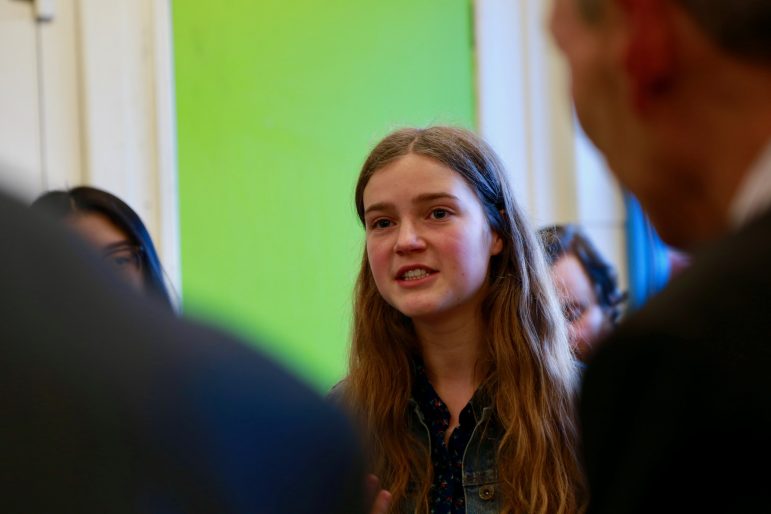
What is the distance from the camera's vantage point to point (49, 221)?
490mm

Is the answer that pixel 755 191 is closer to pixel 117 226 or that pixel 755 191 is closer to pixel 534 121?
pixel 117 226

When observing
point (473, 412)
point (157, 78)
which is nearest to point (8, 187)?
point (473, 412)

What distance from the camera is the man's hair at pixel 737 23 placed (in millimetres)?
632

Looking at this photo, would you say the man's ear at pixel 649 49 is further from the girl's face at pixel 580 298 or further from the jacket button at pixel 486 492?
the girl's face at pixel 580 298

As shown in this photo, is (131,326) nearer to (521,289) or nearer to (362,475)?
(362,475)

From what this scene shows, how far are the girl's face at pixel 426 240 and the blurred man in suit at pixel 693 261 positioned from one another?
1214 millimetres

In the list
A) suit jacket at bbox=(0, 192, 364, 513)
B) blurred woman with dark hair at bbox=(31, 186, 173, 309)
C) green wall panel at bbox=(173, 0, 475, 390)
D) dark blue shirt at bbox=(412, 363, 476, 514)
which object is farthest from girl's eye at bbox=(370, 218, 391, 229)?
suit jacket at bbox=(0, 192, 364, 513)

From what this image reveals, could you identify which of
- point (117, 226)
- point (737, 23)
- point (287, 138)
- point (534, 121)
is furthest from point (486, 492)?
point (534, 121)

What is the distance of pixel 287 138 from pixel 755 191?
2.57 m

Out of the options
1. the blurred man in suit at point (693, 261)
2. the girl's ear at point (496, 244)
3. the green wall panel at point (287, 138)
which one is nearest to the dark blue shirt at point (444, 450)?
the girl's ear at point (496, 244)

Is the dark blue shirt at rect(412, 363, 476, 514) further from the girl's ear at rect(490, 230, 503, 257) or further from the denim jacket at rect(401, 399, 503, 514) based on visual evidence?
the girl's ear at rect(490, 230, 503, 257)

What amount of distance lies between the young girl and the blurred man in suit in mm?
1174

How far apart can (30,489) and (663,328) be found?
37cm

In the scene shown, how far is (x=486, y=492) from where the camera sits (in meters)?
1.82
